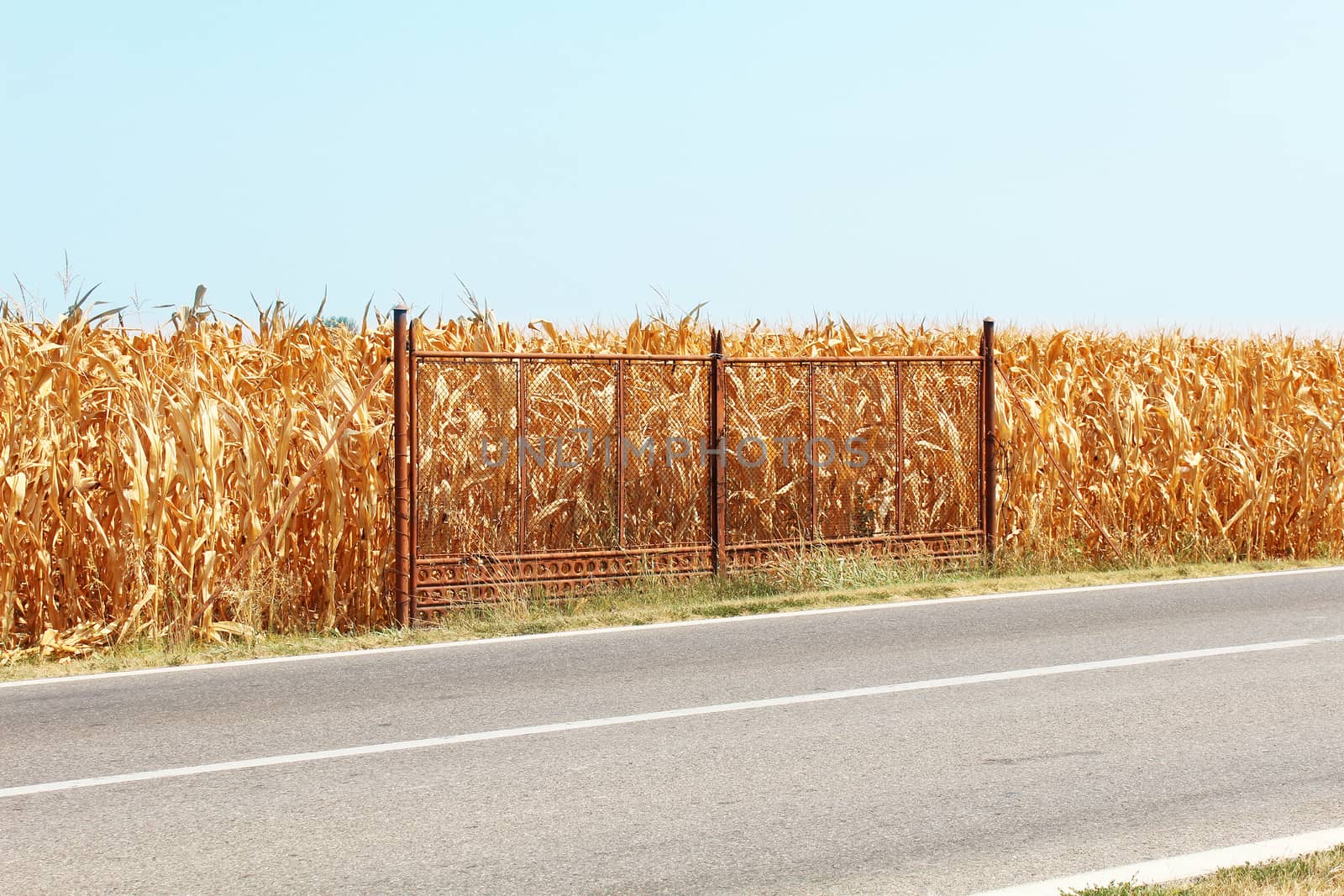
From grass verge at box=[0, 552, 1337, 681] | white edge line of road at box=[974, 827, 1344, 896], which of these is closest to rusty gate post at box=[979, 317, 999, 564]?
grass verge at box=[0, 552, 1337, 681]

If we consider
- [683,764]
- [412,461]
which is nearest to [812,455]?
[412,461]

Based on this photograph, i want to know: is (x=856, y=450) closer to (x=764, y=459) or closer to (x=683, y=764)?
(x=764, y=459)

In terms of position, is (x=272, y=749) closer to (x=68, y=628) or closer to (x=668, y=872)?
(x=668, y=872)

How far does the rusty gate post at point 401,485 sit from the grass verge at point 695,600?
14.2 inches

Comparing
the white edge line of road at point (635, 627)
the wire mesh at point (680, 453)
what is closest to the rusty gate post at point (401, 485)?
the wire mesh at point (680, 453)

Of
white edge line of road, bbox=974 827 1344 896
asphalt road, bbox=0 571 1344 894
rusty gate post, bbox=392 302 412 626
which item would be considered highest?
rusty gate post, bbox=392 302 412 626

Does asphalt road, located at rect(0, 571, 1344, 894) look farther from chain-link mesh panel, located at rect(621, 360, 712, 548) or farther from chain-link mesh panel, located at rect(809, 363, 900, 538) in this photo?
chain-link mesh panel, located at rect(809, 363, 900, 538)

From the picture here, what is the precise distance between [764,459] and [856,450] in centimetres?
116

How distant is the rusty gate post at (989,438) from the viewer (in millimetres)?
14898

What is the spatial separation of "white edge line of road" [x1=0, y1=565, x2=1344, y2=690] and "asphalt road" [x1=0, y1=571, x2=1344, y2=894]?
0.16m

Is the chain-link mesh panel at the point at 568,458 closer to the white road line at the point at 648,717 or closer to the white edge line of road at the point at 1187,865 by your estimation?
the white road line at the point at 648,717

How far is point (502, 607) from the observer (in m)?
11.9

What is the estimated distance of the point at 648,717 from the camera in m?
7.79

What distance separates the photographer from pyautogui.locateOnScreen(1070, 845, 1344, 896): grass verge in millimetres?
4969
